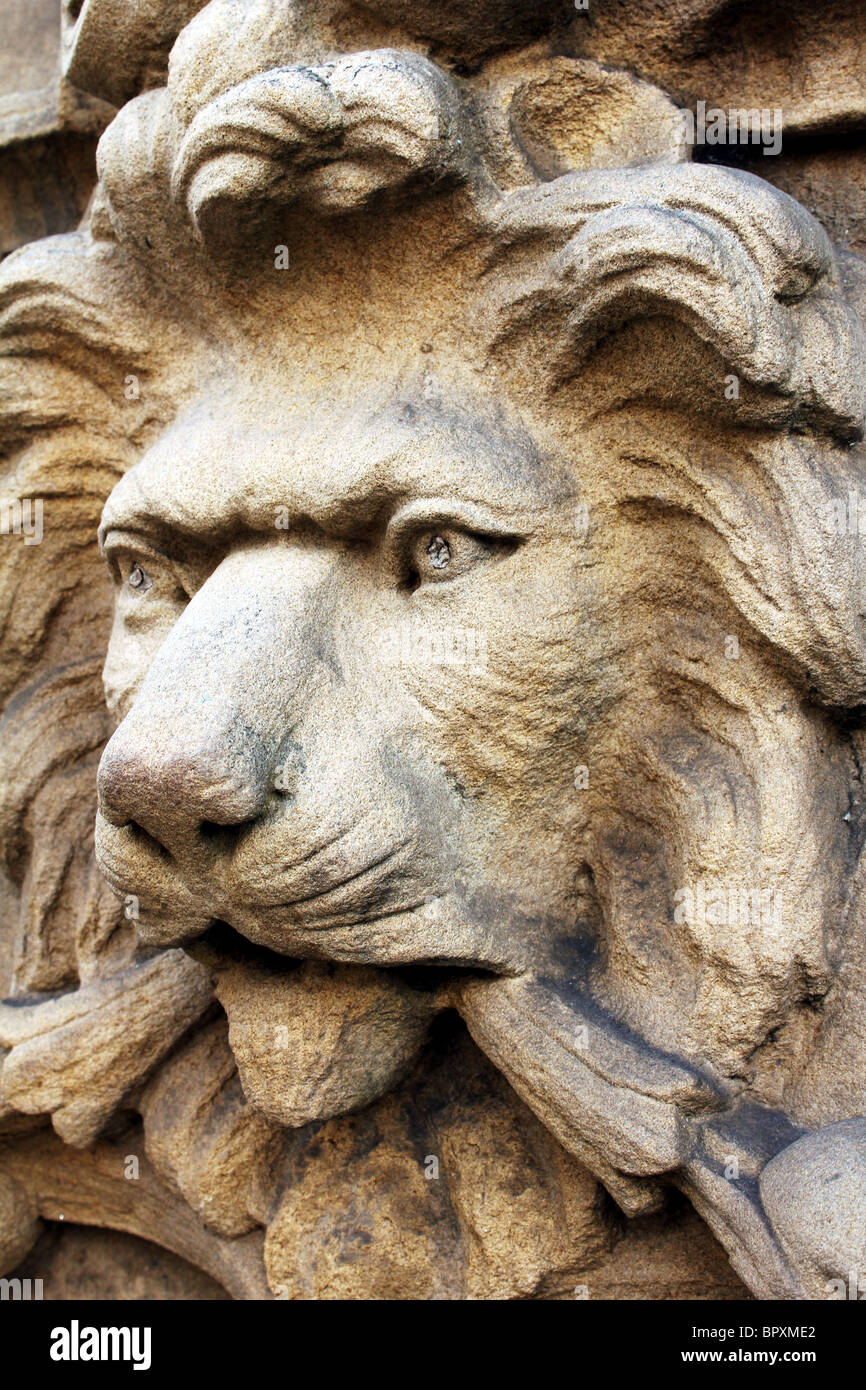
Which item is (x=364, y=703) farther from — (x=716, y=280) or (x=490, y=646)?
(x=716, y=280)

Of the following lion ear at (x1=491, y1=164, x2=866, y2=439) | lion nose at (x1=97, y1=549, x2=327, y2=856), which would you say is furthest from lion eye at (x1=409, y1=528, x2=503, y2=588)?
lion ear at (x1=491, y1=164, x2=866, y2=439)

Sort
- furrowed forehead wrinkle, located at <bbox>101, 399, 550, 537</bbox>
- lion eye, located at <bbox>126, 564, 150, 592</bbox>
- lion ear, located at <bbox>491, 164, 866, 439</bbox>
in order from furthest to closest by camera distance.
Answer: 1. lion eye, located at <bbox>126, 564, 150, 592</bbox>
2. furrowed forehead wrinkle, located at <bbox>101, 399, 550, 537</bbox>
3. lion ear, located at <bbox>491, 164, 866, 439</bbox>

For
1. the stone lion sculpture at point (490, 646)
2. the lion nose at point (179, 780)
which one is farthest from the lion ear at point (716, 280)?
the lion nose at point (179, 780)

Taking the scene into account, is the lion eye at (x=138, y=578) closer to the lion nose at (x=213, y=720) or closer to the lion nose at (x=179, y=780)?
the lion nose at (x=213, y=720)

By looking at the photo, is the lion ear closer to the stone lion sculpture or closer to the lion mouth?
the stone lion sculpture

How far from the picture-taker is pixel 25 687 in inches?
87.8

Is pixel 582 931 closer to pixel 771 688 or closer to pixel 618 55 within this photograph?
pixel 771 688

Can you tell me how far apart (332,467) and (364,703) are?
0.32 m

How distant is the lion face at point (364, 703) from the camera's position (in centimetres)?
149

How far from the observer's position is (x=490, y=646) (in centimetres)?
158

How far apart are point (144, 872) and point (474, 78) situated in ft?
3.85

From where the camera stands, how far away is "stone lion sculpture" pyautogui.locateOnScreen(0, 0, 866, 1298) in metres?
1.49

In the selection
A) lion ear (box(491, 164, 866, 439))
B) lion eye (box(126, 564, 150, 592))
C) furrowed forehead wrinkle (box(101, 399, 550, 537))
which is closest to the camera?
lion ear (box(491, 164, 866, 439))

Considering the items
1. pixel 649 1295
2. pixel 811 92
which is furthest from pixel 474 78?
pixel 649 1295
